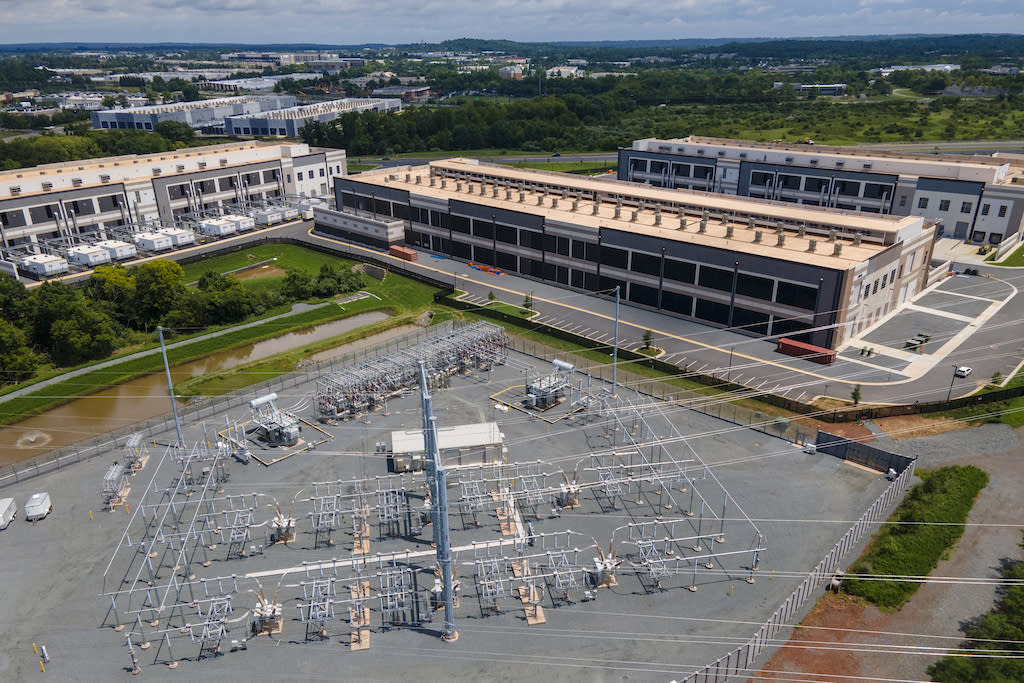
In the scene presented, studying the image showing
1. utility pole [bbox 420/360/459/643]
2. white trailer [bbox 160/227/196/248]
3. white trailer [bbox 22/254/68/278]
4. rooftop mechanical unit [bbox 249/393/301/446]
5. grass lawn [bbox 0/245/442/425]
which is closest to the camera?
utility pole [bbox 420/360/459/643]

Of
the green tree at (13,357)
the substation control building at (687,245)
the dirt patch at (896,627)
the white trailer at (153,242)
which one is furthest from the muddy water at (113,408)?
the dirt patch at (896,627)

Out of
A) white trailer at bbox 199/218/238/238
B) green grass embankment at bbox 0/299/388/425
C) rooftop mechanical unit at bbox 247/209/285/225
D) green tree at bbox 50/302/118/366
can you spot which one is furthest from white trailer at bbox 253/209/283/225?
green tree at bbox 50/302/118/366

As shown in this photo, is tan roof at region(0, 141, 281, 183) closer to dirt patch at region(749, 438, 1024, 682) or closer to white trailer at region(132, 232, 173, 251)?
white trailer at region(132, 232, 173, 251)

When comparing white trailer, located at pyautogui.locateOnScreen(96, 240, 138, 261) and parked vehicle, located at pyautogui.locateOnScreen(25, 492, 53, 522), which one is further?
white trailer, located at pyautogui.locateOnScreen(96, 240, 138, 261)

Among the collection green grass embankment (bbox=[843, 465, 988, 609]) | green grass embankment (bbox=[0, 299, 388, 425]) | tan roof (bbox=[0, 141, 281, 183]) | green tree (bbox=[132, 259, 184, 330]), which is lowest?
green grass embankment (bbox=[0, 299, 388, 425])

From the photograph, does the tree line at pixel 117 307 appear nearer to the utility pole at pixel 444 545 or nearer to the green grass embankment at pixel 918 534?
the utility pole at pixel 444 545

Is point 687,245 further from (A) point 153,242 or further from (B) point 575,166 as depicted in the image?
(B) point 575,166

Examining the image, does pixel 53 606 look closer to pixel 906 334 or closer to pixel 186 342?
pixel 186 342
